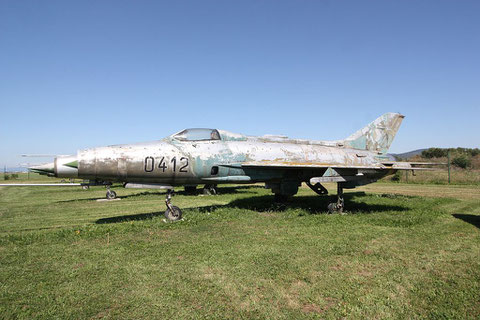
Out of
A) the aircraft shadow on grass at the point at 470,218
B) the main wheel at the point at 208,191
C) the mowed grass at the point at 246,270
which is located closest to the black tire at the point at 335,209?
the mowed grass at the point at 246,270

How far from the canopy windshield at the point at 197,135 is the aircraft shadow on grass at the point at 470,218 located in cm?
820

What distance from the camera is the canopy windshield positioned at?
31.8 ft

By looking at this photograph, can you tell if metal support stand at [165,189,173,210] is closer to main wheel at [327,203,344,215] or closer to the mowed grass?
the mowed grass

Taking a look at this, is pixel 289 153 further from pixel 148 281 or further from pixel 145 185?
pixel 148 281

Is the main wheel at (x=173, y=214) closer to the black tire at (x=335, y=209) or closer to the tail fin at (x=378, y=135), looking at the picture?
the black tire at (x=335, y=209)

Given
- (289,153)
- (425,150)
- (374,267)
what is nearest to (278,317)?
(374,267)

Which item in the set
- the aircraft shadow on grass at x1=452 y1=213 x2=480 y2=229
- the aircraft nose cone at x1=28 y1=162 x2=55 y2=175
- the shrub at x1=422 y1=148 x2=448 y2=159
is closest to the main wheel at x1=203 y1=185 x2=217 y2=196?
the aircraft nose cone at x1=28 y1=162 x2=55 y2=175

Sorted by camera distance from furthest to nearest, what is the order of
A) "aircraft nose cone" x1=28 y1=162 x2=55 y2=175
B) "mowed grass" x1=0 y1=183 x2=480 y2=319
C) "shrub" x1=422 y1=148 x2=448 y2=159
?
"shrub" x1=422 y1=148 x2=448 y2=159 < "aircraft nose cone" x1=28 y1=162 x2=55 y2=175 < "mowed grass" x1=0 y1=183 x2=480 y2=319

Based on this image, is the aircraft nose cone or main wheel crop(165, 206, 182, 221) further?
main wheel crop(165, 206, 182, 221)

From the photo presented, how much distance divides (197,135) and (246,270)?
5733mm

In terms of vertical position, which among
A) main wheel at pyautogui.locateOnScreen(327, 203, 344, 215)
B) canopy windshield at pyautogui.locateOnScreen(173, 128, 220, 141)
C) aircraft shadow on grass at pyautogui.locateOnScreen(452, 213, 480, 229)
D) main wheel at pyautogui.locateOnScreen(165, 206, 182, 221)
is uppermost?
canopy windshield at pyautogui.locateOnScreen(173, 128, 220, 141)

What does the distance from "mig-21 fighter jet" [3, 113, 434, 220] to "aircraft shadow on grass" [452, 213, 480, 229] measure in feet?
7.48

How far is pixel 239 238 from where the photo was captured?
7223 mm

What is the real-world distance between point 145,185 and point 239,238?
3.55 metres
